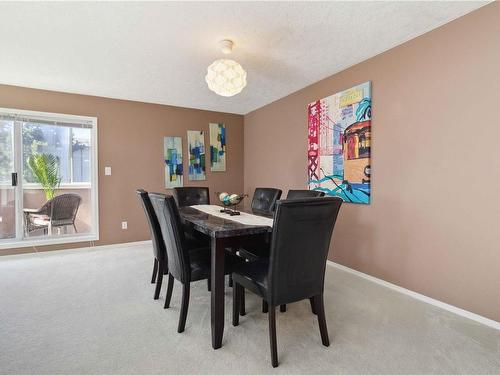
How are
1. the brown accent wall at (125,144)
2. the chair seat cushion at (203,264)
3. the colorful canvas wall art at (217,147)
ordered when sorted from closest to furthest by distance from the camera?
the chair seat cushion at (203,264) < the brown accent wall at (125,144) < the colorful canvas wall art at (217,147)

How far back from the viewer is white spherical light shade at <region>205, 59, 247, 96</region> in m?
2.36

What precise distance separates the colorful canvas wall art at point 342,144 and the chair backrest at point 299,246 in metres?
1.53

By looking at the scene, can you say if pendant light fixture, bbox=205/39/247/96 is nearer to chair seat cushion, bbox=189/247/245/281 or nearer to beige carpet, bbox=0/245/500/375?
chair seat cushion, bbox=189/247/245/281

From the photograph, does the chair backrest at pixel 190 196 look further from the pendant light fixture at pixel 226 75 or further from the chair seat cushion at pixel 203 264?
the pendant light fixture at pixel 226 75

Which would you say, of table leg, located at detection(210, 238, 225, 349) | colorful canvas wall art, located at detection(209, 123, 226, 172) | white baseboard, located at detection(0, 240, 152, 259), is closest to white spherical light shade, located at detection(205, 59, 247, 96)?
table leg, located at detection(210, 238, 225, 349)

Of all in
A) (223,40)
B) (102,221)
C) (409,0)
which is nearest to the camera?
(409,0)

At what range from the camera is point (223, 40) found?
2.50 metres

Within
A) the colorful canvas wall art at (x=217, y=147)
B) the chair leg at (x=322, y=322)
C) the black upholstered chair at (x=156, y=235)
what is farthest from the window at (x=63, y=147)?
the chair leg at (x=322, y=322)

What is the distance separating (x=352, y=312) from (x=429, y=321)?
0.55 meters

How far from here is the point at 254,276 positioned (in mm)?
1768

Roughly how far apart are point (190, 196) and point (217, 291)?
6.88ft

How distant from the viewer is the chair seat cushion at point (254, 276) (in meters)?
1.67

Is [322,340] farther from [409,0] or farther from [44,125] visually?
[44,125]

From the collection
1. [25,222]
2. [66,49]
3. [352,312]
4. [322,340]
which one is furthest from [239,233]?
[25,222]
